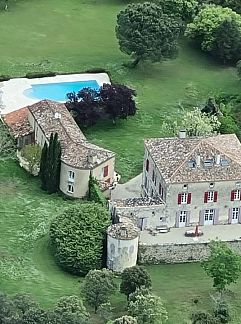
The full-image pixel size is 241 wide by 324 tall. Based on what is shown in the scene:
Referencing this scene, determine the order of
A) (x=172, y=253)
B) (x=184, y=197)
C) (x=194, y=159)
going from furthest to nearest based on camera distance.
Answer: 1. (x=194, y=159)
2. (x=184, y=197)
3. (x=172, y=253)

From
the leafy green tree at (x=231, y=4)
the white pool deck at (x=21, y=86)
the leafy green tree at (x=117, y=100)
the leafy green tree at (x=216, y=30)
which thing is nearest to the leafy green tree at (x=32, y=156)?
the leafy green tree at (x=117, y=100)

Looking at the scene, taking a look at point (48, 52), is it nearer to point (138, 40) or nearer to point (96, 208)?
point (138, 40)

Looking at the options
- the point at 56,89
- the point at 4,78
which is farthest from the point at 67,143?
the point at 4,78

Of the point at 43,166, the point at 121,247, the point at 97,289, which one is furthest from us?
the point at 43,166

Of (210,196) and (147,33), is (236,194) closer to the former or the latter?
(210,196)

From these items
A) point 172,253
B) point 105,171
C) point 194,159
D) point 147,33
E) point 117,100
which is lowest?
point 172,253

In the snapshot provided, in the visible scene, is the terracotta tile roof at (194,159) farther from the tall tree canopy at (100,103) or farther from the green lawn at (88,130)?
the tall tree canopy at (100,103)

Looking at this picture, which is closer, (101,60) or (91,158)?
(91,158)

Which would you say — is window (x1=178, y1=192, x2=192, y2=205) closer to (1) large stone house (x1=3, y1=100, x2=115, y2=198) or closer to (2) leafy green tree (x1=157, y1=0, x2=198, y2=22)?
(1) large stone house (x1=3, y1=100, x2=115, y2=198)
